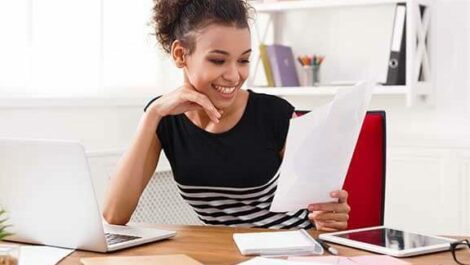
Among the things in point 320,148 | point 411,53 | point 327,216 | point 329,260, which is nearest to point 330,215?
point 327,216

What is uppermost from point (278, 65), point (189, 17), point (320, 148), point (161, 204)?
point (189, 17)

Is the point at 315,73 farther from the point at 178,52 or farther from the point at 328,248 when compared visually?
the point at 328,248

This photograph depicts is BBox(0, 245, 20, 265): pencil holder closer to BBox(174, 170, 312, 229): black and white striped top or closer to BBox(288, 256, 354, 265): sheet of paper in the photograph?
BBox(288, 256, 354, 265): sheet of paper

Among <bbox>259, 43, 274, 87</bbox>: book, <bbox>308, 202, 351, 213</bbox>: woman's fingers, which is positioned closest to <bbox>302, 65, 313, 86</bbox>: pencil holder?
<bbox>259, 43, 274, 87</bbox>: book

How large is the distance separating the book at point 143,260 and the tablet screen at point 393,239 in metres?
0.36

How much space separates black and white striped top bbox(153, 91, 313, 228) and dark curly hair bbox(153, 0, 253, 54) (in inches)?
8.7

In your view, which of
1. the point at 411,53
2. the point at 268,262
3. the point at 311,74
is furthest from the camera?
the point at 311,74

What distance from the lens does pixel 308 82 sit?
123 inches

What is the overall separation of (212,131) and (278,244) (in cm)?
57

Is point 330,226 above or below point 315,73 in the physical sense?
below

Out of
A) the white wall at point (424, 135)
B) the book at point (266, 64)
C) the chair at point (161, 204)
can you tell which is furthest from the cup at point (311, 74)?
the chair at point (161, 204)

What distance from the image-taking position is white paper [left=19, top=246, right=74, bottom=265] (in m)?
1.27

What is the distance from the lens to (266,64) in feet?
10.5

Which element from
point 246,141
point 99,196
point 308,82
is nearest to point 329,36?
point 308,82
